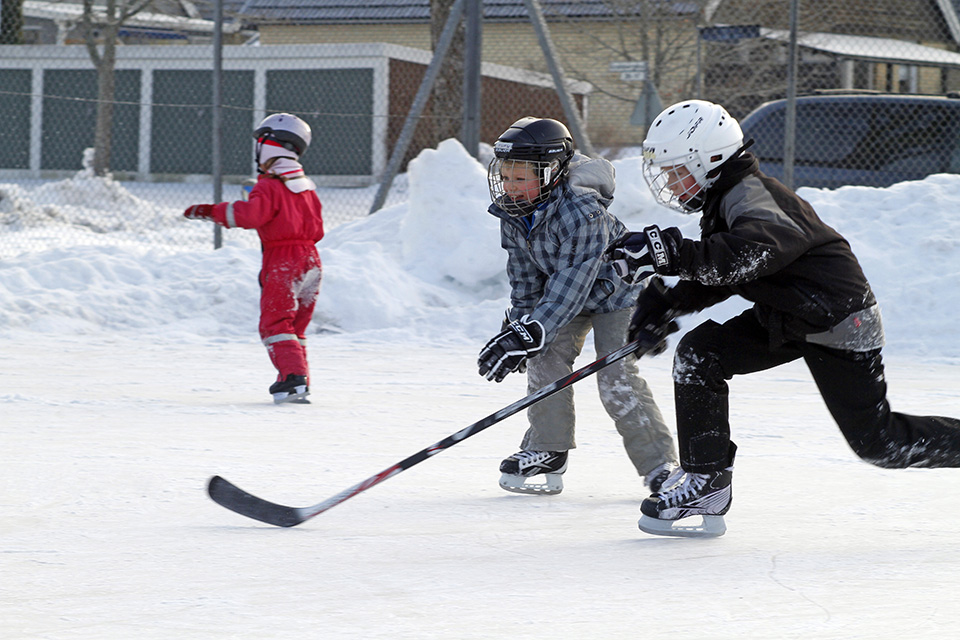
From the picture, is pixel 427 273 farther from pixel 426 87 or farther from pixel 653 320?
pixel 653 320

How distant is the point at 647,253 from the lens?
2.90 metres

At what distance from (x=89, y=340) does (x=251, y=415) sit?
2659 millimetres

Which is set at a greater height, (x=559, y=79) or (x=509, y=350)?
(x=559, y=79)

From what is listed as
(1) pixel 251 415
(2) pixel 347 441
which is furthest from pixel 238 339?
(2) pixel 347 441

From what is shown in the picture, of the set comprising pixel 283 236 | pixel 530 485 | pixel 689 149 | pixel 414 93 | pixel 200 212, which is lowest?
pixel 530 485

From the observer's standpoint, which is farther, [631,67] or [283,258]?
[631,67]

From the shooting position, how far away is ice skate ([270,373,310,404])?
540 centimetres

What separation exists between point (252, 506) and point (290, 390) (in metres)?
2.14

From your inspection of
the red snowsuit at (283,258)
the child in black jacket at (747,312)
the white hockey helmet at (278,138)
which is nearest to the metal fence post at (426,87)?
the white hockey helmet at (278,138)

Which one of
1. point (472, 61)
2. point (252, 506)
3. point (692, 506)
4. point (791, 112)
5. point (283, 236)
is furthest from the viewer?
point (472, 61)

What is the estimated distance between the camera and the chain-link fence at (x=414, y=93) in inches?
354

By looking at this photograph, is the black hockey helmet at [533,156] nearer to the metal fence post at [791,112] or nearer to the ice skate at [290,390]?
the ice skate at [290,390]

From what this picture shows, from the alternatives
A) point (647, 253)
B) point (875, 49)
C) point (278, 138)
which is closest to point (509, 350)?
point (647, 253)

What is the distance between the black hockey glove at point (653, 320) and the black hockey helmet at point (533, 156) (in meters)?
0.43
